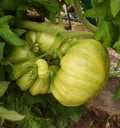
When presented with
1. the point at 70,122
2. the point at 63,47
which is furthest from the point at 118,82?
the point at 63,47

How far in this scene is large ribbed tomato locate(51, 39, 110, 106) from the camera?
5.77 ft

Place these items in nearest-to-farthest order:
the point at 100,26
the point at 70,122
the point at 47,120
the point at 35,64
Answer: the point at 100,26 < the point at 35,64 < the point at 47,120 < the point at 70,122

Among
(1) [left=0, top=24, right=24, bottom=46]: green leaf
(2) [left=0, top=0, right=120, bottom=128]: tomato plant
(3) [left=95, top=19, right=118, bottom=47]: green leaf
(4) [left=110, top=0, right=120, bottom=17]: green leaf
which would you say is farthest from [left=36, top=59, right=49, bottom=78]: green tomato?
(4) [left=110, top=0, right=120, bottom=17]: green leaf

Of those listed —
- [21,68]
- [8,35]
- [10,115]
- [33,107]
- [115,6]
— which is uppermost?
[115,6]

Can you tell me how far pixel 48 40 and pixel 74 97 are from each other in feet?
0.88

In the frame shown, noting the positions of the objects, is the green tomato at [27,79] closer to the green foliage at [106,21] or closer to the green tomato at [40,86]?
the green tomato at [40,86]

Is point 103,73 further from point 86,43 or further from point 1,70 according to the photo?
point 1,70

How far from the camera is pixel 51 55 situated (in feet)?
6.09

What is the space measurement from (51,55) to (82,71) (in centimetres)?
17

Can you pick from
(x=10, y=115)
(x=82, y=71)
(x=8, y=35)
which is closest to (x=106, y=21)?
(x=82, y=71)

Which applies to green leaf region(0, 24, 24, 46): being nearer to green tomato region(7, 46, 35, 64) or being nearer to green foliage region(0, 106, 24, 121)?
green tomato region(7, 46, 35, 64)

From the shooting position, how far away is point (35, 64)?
5.97 feet

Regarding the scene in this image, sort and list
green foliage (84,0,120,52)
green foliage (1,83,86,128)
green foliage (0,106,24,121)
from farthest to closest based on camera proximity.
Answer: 1. green foliage (1,83,86,128)
2. green foliage (0,106,24,121)
3. green foliage (84,0,120,52)

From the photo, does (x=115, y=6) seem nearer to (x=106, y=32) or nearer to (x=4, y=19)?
(x=106, y=32)
